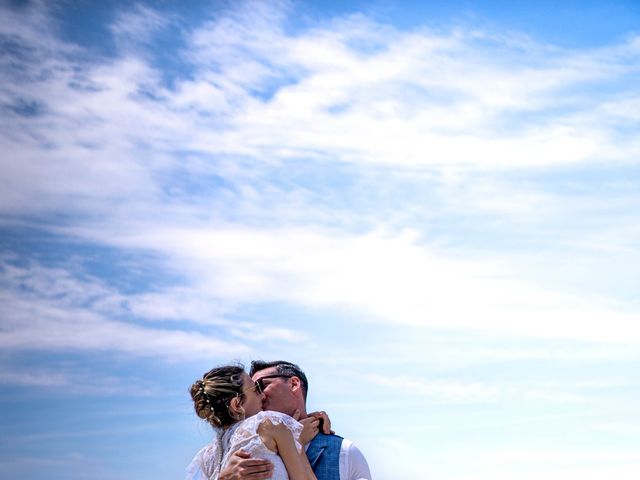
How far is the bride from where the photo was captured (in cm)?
950

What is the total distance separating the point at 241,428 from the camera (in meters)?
9.66

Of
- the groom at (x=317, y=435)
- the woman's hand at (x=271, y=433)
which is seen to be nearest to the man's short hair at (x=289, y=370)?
the groom at (x=317, y=435)

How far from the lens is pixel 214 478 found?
388 inches

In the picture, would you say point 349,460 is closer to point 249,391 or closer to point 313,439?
point 313,439

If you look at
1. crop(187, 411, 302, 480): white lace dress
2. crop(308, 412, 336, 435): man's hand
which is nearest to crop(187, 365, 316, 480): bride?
crop(187, 411, 302, 480): white lace dress

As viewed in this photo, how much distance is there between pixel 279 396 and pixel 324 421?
0.57m

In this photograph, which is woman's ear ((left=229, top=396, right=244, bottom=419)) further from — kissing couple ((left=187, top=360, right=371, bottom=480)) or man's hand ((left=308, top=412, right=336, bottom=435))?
man's hand ((left=308, top=412, right=336, bottom=435))

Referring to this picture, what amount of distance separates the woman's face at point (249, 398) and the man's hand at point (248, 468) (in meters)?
0.68

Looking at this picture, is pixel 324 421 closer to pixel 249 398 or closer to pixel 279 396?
pixel 279 396

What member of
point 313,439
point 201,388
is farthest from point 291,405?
point 201,388

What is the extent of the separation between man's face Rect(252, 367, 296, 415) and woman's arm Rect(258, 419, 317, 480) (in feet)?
3.16

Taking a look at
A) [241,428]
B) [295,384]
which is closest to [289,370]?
[295,384]

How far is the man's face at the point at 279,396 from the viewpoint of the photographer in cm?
1059

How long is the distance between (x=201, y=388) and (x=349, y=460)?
6.11 feet
